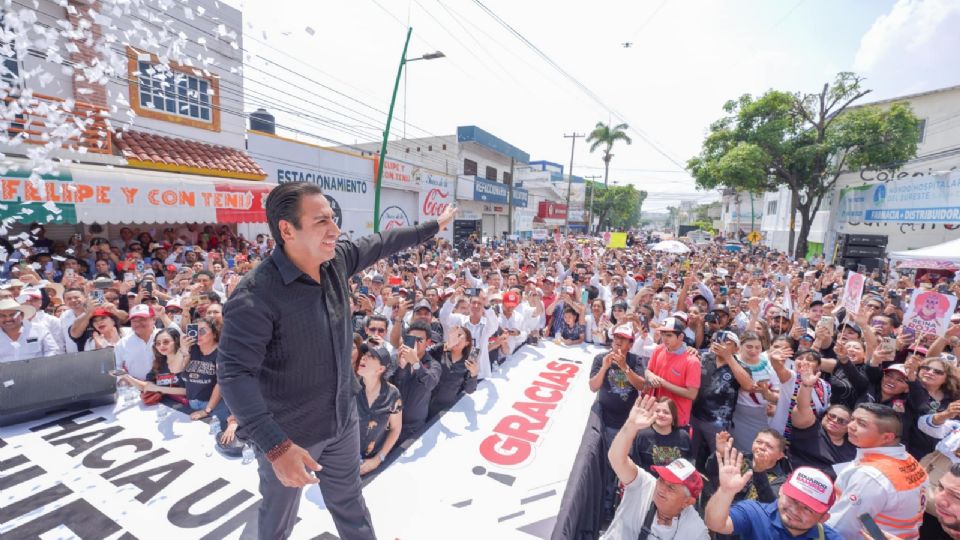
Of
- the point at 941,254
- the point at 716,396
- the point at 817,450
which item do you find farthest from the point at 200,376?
the point at 941,254

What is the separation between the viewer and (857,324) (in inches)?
228

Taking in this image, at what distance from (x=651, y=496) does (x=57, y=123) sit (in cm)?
1357

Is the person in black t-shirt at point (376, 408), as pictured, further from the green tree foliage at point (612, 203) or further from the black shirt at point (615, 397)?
the green tree foliage at point (612, 203)

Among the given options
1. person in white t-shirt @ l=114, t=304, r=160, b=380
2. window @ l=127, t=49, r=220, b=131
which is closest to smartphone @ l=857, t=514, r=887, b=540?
person in white t-shirt @ l=114, t=304, r=160, b=380

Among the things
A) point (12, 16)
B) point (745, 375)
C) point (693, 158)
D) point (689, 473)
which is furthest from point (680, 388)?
point (693, 158)

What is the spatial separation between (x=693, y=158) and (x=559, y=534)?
24.1 meters

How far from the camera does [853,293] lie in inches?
255

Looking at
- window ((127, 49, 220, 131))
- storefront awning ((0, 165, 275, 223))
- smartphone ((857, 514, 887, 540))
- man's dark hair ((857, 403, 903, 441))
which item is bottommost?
smartphone ((857, 514, 887, 540))

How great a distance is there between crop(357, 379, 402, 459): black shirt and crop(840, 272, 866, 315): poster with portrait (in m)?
7.20

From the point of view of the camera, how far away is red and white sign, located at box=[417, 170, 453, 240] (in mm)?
23344

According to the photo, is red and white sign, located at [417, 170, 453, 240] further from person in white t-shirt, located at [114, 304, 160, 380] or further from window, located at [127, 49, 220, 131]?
person in white t-shirt, located at [114, 304, 160, 380]

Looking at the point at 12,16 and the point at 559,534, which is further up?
the point at 12,16

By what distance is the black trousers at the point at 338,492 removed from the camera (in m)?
1.94

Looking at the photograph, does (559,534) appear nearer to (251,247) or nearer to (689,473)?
(689,473)
